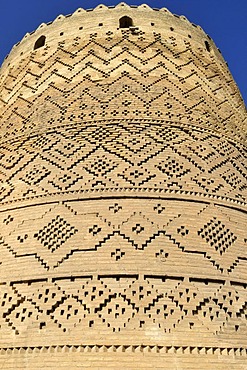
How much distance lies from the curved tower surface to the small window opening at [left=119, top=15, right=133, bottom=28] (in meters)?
0.01

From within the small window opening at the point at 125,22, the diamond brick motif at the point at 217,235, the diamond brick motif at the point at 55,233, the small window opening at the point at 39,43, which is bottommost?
the diamond brick motif at the point at 55,233

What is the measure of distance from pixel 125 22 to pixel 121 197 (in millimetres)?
2799

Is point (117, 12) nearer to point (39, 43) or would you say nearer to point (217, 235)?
point (39, 43)

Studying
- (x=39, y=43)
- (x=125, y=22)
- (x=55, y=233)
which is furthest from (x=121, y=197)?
(x=39, y=43)

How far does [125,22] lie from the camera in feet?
18.8

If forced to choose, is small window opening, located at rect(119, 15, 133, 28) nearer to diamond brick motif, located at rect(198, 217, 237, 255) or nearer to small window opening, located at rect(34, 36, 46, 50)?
small window opening, located at rect(34, 36, 46, 50)

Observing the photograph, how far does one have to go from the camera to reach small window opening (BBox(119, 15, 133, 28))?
5.68m

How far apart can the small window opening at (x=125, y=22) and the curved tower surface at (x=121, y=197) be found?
0.01 meters

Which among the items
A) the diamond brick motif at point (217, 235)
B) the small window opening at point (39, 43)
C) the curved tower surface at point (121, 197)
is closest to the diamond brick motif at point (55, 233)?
the curved tower surface at point (121, 197)

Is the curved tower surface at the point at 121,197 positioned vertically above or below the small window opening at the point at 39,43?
below

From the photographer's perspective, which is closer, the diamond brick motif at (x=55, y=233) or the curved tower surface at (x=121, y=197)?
the curved tower surface at (x=121, y=197)

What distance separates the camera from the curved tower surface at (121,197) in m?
3.27

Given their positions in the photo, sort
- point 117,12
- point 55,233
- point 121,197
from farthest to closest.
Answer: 1. point 117,12
2. point 121,197
3. point 55,233

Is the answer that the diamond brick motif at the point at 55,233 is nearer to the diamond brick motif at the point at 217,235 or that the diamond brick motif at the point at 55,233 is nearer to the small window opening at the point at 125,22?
the diamond brick motif at the point at 217,235
